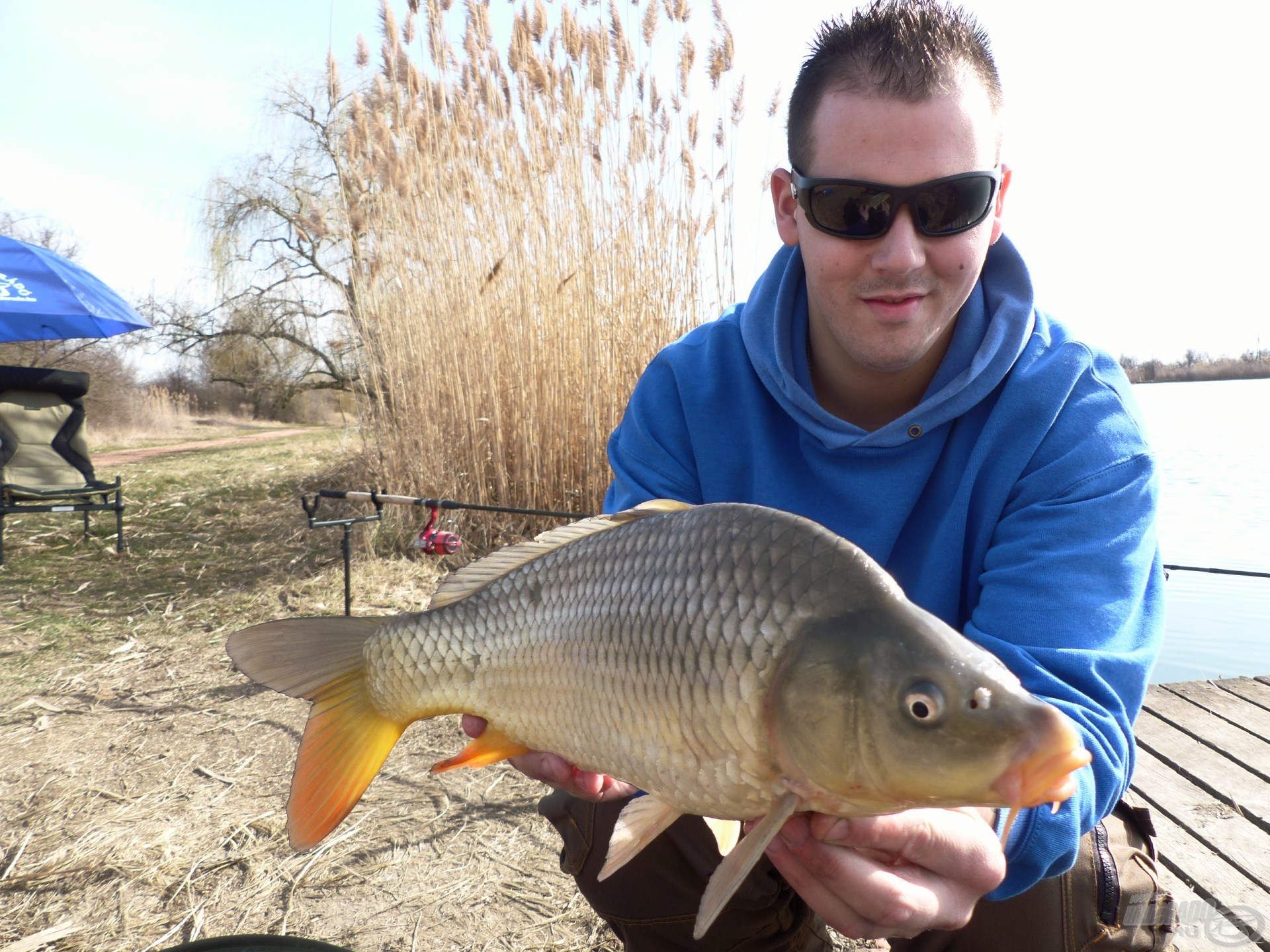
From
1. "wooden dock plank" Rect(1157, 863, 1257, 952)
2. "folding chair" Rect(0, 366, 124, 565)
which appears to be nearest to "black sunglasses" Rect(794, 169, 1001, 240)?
"wooden dock plank" Rect(1157, 863, 1257, 952)

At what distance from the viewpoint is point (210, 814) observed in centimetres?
203

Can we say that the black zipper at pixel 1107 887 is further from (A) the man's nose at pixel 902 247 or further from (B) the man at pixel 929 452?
(A) the man's nose at pixel 902 247

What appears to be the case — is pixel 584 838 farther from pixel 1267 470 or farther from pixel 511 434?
pixel 1267 470

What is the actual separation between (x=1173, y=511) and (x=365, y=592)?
187 inches

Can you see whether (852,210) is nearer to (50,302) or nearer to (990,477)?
(990,477)

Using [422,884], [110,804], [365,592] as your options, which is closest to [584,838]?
[422,884]

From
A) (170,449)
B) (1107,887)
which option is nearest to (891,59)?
(1107,887)

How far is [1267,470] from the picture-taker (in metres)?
5.98

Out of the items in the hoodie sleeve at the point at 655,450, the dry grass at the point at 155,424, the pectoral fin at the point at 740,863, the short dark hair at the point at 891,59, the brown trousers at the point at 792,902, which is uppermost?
the short dark hair at the point at 891,59

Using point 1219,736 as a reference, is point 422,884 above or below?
below

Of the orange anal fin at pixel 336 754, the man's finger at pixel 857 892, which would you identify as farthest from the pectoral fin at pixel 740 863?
the orange anal fin at pixel 336 754

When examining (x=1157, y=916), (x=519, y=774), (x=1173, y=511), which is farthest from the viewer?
(x=1173, y=511)

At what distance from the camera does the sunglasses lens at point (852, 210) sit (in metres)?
1.27

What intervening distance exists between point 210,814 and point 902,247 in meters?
1.89
